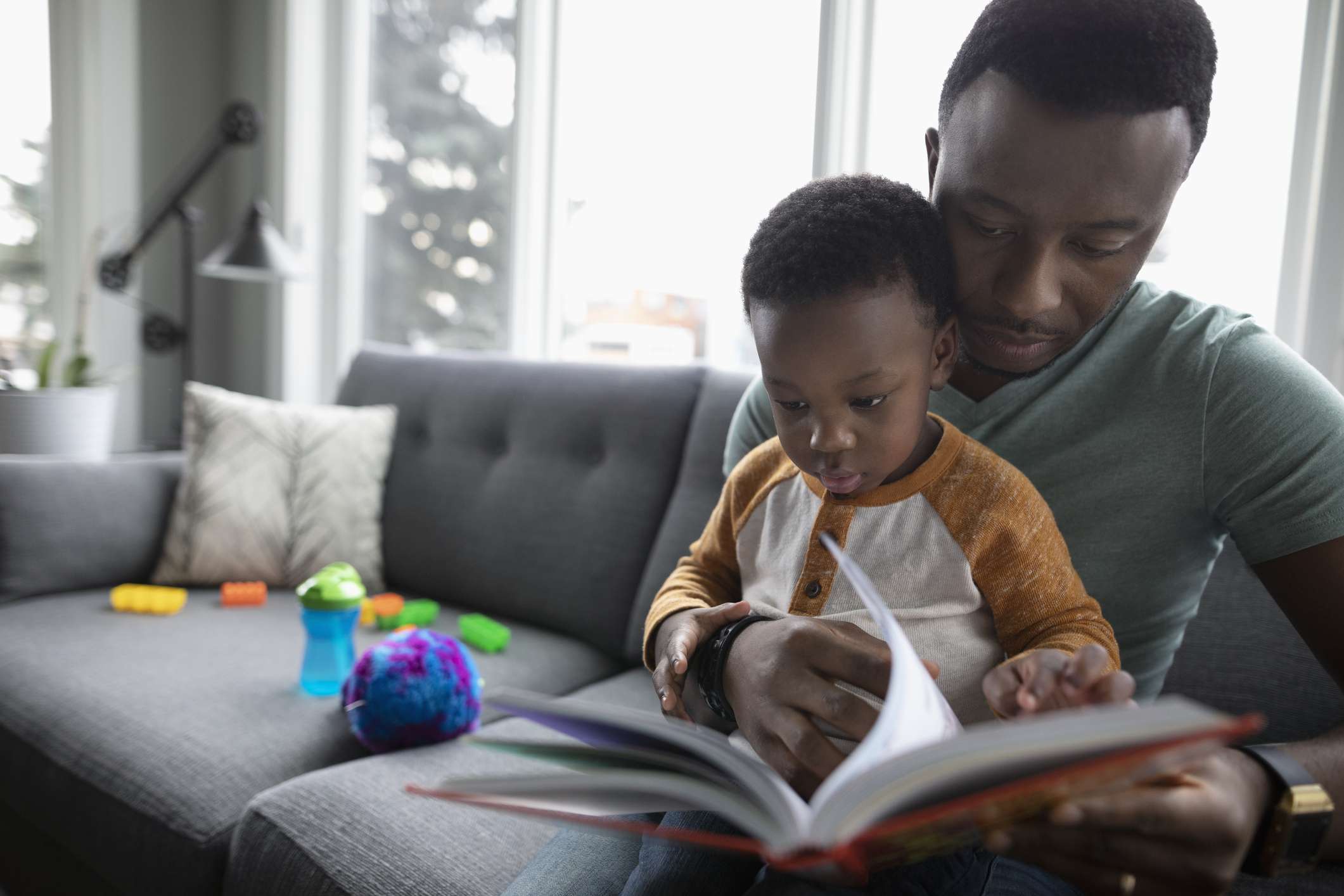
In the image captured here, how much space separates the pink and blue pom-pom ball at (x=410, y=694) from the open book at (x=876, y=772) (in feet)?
2.18

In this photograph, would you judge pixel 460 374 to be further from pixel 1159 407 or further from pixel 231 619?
pixel 1159 407

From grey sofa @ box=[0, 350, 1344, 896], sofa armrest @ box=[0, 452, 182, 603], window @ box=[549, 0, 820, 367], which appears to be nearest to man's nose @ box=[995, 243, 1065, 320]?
grey sofa @ box=[0, 350, 1344, 896]

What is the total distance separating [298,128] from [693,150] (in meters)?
1.53

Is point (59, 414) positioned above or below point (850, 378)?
below

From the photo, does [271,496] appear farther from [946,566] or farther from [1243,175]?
[1243,175]

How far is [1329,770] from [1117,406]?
1.22ft

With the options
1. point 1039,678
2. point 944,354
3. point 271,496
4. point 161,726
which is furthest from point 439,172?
point 1039,678

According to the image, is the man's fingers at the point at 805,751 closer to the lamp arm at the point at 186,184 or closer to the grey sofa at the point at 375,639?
the grey sofa at the point at 375,639

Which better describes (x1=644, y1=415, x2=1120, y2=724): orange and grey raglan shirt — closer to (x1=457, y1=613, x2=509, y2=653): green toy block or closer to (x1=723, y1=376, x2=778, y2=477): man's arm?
(x1=723, y1=376, x2=778, y2=477): man's arm

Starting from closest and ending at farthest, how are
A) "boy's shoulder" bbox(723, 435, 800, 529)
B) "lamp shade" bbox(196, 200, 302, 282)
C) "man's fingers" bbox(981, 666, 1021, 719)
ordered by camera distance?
1. "man's fingers" bbox(981, 666, 1021, 719)
2. "boy's shoulder" bbox(723, 435, 800, 529)
3. "lamp shade" bbox(196, 200, 302, 282)

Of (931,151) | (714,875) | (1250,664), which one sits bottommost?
(714,875)

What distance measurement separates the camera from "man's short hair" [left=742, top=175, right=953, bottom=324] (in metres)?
0.78

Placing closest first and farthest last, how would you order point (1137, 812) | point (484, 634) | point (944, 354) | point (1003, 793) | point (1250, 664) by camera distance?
1. point (1003, 793)
2. point (1137, 812)
3. point (944, 354)
4. point (1250, 664)
5. point (484, 634)

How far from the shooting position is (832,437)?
780 mm
